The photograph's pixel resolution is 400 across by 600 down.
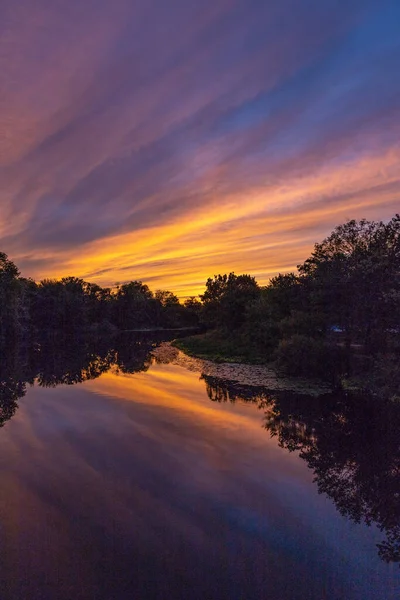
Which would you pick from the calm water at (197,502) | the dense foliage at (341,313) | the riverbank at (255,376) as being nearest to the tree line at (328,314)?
the dense foliage at (341,313)

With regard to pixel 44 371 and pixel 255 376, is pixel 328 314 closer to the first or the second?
pixel 255 376

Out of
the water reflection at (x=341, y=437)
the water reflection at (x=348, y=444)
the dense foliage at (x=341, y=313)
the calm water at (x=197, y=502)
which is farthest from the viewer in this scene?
the dense foliage at (x=341, y=313)

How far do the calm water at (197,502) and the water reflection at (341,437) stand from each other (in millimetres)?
67

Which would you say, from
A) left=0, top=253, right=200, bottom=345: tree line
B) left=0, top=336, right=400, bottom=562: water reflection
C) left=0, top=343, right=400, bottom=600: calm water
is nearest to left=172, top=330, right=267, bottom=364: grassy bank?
left=0, top=336, right=400, bottom=562: water reflection

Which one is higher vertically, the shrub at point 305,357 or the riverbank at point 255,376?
the shrub at point 305,357

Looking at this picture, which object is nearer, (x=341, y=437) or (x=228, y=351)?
(x=341, y=437)

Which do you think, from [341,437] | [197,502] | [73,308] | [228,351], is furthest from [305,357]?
[73,308]

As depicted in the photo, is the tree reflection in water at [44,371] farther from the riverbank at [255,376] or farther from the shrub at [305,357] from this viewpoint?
the shrub at [305,357]

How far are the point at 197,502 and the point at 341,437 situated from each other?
791 centimetres

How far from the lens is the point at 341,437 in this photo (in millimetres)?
14984

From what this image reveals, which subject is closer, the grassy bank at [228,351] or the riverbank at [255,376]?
the riverbank at [255,376]

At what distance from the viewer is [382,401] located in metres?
20.6

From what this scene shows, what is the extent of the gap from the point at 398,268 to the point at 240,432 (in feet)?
58.7

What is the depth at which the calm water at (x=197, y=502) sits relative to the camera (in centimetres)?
668
